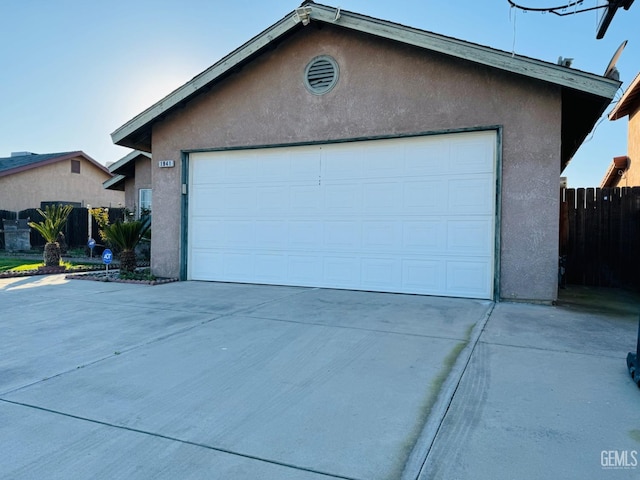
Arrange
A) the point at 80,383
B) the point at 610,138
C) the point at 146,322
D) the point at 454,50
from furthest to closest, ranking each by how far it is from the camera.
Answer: the point at 610,138 → the point at 454,50 → the point at 146,322 → the point at 80,383

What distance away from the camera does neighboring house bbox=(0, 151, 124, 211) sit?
22203 mm

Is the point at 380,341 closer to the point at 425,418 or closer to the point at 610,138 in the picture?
the point at 425,418

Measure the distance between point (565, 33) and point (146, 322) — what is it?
29.8ft

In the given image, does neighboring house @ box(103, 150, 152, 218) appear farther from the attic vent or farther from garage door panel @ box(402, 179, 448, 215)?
garage door panel @ box(402, 179, 448, 215)

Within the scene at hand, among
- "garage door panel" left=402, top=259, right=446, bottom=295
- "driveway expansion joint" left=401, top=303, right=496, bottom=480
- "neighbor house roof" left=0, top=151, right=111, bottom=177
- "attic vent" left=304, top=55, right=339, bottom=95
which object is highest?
"neighbor house roof" left=0, top=151, right=111, bottom=177

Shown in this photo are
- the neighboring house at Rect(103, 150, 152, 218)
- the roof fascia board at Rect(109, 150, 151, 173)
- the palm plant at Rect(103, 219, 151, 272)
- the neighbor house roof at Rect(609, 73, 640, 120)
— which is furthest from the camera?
the neighboring house at Rect(103, 150, 152, 218)

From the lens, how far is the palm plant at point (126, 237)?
9969mm

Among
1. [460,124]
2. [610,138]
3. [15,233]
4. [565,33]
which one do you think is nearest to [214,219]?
[460,124]

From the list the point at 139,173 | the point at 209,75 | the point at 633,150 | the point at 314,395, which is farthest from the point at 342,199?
the point at 633,150

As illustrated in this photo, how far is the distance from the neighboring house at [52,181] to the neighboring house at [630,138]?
2399 cm

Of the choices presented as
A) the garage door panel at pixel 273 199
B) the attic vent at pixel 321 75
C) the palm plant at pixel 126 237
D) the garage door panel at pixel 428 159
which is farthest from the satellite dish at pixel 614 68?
the palm plant at pixel 126 237

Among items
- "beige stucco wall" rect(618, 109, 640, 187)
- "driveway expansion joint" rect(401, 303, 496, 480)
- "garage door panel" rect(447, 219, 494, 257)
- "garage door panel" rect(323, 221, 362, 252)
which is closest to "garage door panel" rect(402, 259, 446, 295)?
"garage door panel" rect(447, 219, 494, 257)

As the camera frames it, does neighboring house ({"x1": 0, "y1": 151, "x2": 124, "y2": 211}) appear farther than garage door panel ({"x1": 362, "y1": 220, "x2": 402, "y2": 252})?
Yes

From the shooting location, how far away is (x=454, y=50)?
6844 mm
